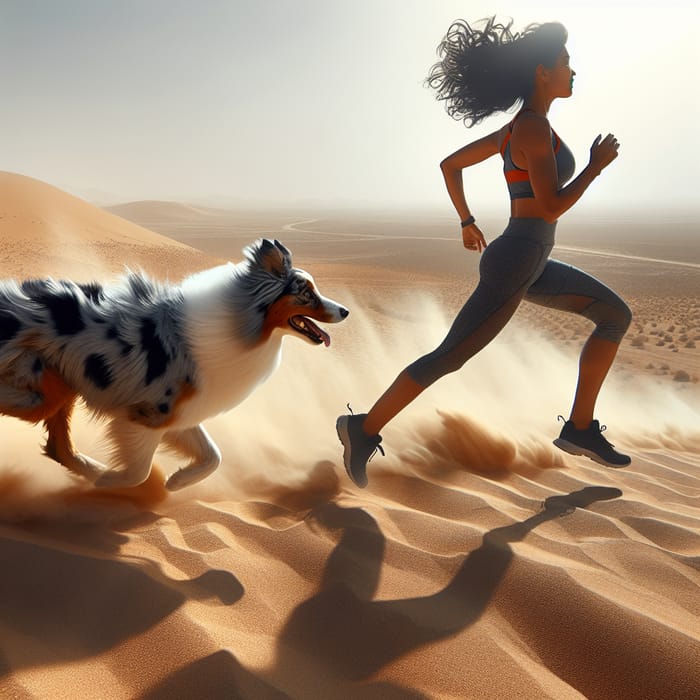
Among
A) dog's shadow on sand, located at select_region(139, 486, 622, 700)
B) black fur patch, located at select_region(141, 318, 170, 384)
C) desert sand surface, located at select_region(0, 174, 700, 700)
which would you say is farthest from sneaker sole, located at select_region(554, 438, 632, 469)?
black fur patch, located at select_region(141, 318, 170, 384)

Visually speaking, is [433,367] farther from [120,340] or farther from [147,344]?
[120,340]

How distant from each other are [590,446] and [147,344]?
339cm

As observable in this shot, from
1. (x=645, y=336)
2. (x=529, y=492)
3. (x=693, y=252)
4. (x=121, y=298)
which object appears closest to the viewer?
(x=121, y=298)

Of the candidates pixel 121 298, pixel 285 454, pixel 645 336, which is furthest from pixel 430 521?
pixel 645 336

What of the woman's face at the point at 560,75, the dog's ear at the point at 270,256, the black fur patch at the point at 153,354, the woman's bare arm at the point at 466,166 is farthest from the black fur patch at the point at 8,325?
the woman's face at the point at 560,75

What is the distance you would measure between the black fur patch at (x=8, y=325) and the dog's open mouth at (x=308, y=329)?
4.81ft

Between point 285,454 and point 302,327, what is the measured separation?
1.37 m

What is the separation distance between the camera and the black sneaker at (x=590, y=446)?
4.74 m

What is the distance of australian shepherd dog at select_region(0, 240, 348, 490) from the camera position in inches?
128

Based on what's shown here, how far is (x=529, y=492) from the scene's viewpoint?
14.3ft

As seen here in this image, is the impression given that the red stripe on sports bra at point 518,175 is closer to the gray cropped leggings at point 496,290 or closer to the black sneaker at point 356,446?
the gray cropped leggings at point 496,290

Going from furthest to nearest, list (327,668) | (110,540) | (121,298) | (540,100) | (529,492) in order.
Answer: (529,492) → (540,100) → (121,298) → (110,540) → (327,668)

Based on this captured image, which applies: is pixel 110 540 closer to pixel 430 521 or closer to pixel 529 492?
pixel 430 521

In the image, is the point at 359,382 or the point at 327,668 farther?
the point at 359,382
